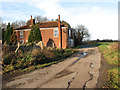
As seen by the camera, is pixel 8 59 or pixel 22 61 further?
pixel 22 61

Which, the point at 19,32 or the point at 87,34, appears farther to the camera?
the point at 87,34

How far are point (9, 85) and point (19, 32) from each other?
27629 mm

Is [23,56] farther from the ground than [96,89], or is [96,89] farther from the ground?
[23,56]

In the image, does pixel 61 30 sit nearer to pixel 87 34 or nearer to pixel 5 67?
pixel 5 67

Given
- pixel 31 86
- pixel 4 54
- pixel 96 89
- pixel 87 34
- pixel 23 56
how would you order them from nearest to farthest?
1. pixel 96 89
2. pixel 31 86
3. pixel 4 54
4. pixel 23 56
5. pixel 87 34

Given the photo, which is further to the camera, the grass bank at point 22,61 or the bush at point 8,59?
the bush at point 8,59

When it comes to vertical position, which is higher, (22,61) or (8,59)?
(8,59)

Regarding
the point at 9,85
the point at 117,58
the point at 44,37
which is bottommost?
the point at 9,85

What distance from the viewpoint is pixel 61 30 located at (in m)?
27.2

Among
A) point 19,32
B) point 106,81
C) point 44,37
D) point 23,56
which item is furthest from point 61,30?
point 106,81

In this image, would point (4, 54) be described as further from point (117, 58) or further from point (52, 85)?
point (117, 58)

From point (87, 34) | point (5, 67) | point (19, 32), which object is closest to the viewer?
point (5, 67)

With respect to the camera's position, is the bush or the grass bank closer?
the grass bank

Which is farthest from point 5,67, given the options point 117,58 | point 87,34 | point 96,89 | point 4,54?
point 87,34
